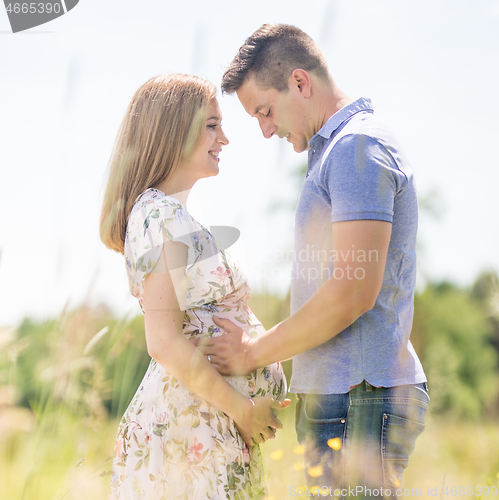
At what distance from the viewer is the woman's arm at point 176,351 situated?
4.86 ft

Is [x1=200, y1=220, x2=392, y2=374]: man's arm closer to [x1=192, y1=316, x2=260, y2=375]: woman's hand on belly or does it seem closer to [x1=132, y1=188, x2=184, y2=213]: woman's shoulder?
[x1=192, y1=316, x2=260, y2=375]: woman's hand on belly

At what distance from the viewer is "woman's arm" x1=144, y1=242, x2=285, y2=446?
148 cm

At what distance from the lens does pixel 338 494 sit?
1.40 meters

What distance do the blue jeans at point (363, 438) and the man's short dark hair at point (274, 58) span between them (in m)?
1.21

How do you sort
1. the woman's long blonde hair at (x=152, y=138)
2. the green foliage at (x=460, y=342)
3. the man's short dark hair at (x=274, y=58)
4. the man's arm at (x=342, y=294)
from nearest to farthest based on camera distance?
1. the man's arm at (x=342, y=294)
2. the woman's long blonde hair at (x=152, y=138)
3. the man's short dark hair at (x=274, y=58)
4. the green foliage at (x=460, y=342)

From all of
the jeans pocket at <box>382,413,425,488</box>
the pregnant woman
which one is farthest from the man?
the pregnant woman

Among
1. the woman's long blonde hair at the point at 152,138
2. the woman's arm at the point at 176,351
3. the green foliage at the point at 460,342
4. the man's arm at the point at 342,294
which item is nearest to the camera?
the man's arm at the point at 342,294

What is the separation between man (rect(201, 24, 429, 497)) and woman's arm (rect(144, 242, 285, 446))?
8 centimetres

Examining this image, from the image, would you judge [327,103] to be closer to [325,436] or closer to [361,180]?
[361,180]

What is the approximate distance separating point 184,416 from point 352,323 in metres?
0.64

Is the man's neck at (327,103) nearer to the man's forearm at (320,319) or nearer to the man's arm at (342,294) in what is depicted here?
the man's arm at (342,294)

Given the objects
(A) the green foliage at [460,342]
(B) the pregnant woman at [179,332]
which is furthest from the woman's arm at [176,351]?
(A) the green foliage at [460,342]

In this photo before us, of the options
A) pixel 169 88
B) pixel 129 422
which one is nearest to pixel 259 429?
pixel 129 422

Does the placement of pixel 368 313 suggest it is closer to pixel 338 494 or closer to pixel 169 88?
Answer: pixel 338 494
